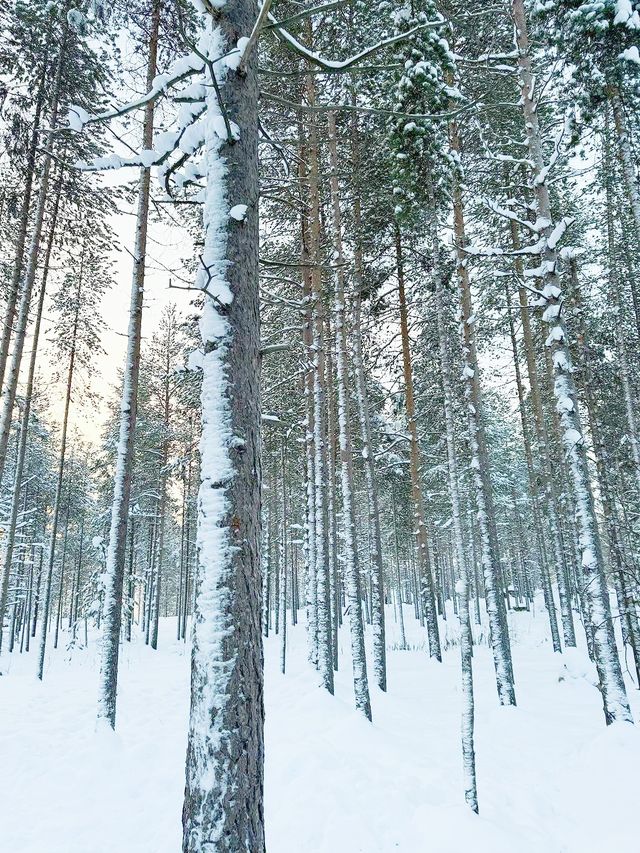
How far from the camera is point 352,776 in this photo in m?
6.06

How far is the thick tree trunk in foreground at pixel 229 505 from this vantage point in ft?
6.95

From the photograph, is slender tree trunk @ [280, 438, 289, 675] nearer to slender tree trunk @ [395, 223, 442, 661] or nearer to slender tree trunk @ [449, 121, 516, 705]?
slender tree trunk @ [395, 223, 442, 661]

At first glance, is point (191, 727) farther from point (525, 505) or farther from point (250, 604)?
point (525, 505)

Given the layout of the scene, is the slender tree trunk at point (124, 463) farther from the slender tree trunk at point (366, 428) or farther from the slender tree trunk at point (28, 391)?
the slender tree trunk at point (366, 428)

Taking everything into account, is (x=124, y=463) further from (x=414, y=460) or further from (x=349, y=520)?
(x=414, y=460)

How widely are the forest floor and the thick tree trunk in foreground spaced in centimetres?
369

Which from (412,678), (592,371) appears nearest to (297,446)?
(412,678)

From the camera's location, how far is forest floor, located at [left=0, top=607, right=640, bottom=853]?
502 centimetres

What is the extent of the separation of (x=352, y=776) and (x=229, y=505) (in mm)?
5438

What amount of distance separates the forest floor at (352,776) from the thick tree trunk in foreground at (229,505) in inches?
145

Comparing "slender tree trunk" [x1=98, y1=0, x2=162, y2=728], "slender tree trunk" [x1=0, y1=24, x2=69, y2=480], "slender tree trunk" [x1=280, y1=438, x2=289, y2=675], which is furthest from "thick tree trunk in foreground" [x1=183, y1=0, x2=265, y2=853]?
"slender tree trunk" [x1=280, y1=438, x2=289, y2=675]

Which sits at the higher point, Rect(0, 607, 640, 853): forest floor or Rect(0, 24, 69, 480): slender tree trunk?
Rect(0, 24, 69, 480): slender tree trunk

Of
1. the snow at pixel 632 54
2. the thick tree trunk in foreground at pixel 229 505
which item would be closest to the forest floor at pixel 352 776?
the thick tree trunk in foreground at pixel 229 505

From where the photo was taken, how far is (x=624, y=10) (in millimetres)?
6922
